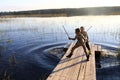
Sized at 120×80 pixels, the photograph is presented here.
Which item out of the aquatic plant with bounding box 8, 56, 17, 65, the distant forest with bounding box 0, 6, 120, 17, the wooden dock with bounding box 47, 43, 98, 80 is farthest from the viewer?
the distant forest with bounding box 0, 6, 120, 17


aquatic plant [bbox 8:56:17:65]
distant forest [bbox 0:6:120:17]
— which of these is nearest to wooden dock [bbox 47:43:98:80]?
aquatic plant [bbox 8:56:17:65]

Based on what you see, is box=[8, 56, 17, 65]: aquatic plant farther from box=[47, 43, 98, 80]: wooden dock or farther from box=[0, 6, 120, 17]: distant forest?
box=[0, 6, 120, 17]: distant forest

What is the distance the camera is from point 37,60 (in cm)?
1520

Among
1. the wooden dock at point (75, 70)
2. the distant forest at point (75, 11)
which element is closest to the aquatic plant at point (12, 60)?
the wooden dock at point (75, 70)

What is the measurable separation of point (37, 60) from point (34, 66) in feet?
4.33

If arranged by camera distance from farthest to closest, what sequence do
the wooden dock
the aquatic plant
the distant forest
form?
the distant forest < the aquatic plant < the wooden dock

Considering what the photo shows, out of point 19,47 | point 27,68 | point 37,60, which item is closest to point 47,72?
point 27,68

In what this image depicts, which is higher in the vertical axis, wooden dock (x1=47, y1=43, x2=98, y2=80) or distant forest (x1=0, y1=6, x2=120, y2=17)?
wooden dock (x1=47, y1=43, x2=98, y2=80)

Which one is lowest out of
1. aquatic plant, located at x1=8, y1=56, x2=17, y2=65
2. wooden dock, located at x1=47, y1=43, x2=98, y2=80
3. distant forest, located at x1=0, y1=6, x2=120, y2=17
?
distant forest, located at x1=0, y1=6, x2=120, y2=17

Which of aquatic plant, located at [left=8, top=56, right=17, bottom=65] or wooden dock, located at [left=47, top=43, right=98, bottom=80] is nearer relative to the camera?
wooden dock, located at [left=47, top=43, right=98, bottom=80]

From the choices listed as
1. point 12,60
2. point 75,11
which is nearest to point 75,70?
point 12,60

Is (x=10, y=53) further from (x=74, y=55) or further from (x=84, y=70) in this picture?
(x=84, y=70)

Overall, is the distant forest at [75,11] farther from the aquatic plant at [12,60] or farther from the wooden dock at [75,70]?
the wooden dock at [75,70]

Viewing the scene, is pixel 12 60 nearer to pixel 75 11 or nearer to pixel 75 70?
pixel 75 70
